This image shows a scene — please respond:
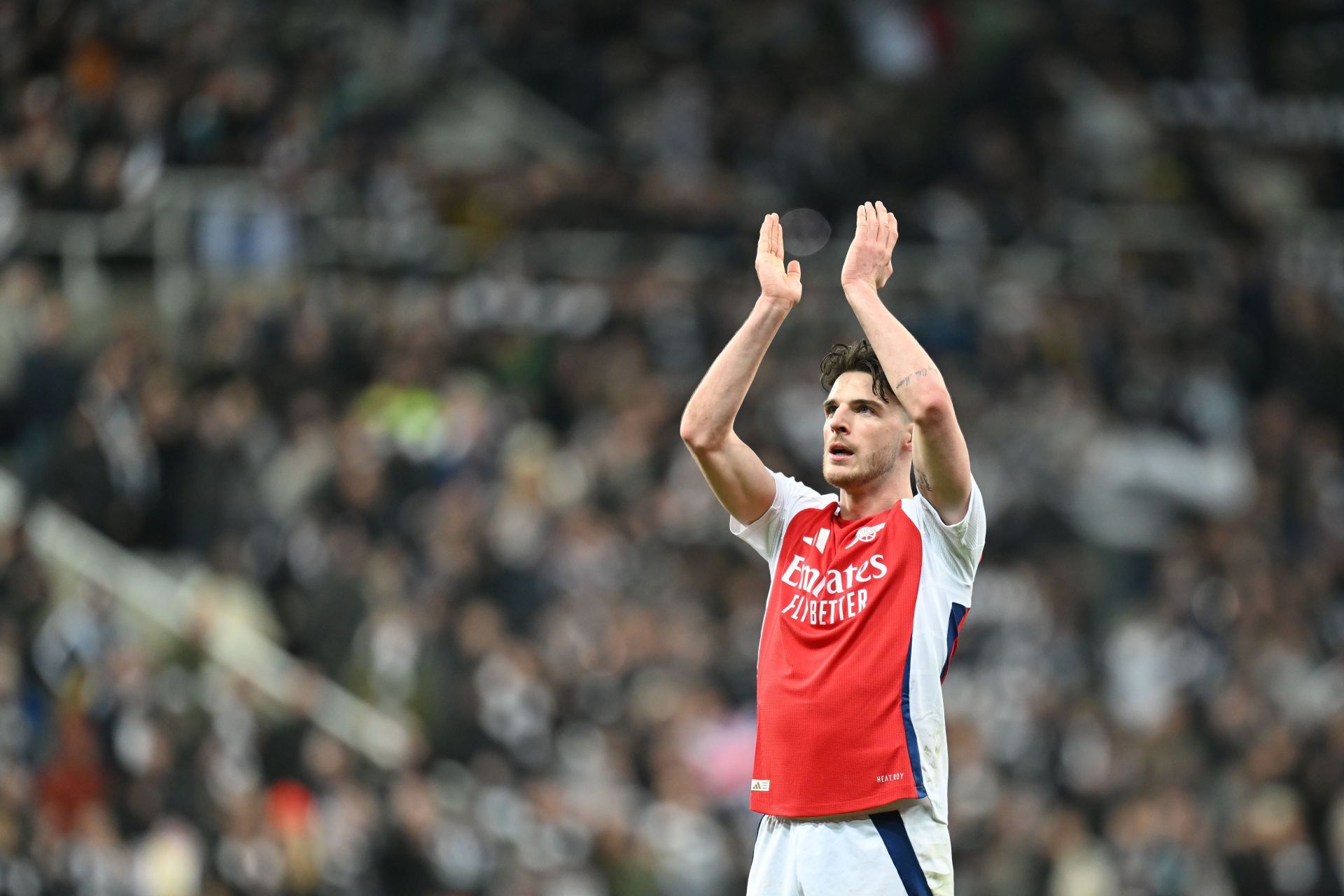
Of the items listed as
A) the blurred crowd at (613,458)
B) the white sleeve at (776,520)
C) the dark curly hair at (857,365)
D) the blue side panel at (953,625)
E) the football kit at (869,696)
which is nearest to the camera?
the football kit at (869,696)

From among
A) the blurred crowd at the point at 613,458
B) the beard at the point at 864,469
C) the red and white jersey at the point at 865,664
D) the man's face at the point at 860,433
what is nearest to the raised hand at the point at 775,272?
the man's face at the point at 860,433

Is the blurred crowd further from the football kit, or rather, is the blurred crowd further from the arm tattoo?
the arm tattoo

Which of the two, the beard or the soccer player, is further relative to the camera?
the beard

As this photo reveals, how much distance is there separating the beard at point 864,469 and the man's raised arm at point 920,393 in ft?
0.48

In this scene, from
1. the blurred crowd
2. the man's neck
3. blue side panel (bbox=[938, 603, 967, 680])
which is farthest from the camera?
the blurred crowd

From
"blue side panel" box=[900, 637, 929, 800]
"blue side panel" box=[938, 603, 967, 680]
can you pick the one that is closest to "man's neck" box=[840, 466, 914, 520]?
"blue side panel" box=[938, 603, 967, 680]

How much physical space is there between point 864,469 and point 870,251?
26.7 inches

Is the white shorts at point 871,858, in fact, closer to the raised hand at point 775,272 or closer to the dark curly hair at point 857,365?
the dark curly hair at point 857,365

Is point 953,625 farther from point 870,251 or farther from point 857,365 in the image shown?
point 870,251

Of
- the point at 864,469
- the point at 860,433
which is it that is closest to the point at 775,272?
the point at 860,433

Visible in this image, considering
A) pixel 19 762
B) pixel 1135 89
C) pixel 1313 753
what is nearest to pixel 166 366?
pixel 19 762

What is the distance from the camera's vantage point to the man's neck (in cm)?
597

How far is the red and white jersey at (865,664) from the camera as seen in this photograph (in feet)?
18.2

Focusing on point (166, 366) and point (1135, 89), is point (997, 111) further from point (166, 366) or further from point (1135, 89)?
point (166, 366)
